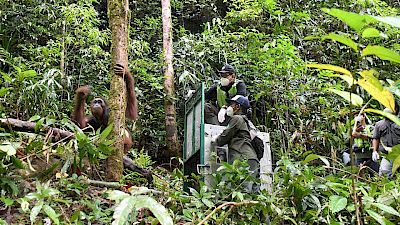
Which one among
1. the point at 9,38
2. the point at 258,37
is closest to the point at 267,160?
the point at 258,37

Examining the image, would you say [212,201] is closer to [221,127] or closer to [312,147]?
[221,127]

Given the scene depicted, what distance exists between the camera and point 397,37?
29.6ft

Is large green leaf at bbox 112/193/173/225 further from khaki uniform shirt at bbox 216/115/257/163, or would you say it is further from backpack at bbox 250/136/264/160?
backpack at bbox 250/136/264/160

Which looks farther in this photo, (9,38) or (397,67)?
(397,67)

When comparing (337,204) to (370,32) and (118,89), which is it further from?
(118,89)

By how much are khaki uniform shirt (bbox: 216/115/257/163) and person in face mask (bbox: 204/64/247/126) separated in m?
0.65

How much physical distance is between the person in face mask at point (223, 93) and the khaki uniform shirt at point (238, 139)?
25.7 inches

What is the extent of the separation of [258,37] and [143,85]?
2.30 m

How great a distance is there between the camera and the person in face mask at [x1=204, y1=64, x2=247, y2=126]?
17.2ft

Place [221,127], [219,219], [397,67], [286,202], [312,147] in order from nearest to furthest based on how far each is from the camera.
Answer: [219,219]
[286,202]
[221,127]
[312,147]
[397,67]

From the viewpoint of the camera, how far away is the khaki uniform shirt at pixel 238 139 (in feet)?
14.7

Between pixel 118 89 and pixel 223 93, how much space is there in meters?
1.97

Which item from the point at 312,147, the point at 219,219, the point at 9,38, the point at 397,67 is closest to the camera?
the point at 219,219

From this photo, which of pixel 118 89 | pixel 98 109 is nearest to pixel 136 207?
pixel 118 89
